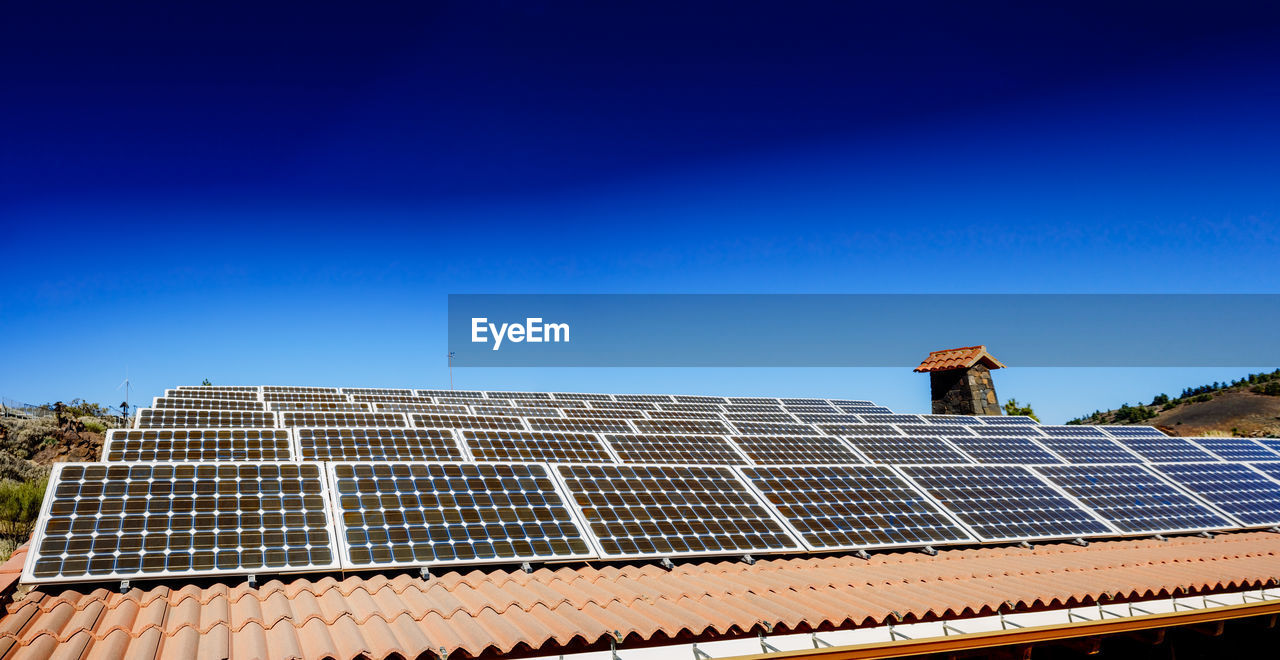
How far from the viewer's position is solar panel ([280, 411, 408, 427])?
2114 cm

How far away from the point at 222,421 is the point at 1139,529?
2347 centimetres

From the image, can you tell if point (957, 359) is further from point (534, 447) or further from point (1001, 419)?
point (534, 447)

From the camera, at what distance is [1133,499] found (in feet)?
50.5

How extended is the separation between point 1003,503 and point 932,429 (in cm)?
1262

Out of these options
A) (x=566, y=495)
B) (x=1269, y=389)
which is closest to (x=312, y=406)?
(x=566, y=495)

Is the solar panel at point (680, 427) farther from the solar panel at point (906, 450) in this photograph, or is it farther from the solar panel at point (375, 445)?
the solar panel at point (375, 445)

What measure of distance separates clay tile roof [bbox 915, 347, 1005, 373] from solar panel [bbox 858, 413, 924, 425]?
3580 millimetres

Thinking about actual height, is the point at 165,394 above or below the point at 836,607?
above

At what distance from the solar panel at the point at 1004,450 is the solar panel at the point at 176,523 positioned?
15.6 meters

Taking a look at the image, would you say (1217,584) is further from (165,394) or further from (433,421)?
(165,394)

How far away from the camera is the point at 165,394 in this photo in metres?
27.6

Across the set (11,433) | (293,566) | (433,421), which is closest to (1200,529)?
(293,566)

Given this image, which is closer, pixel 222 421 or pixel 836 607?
pixel 836 607

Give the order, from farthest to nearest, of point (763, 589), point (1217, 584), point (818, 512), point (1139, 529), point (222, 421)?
point (222, 421) < point (1139, 529) < point (818, 512) < point (1217, 584) < point (763, 589)
